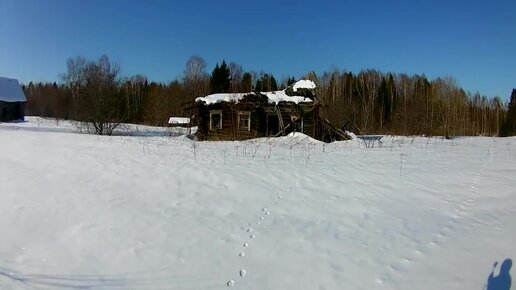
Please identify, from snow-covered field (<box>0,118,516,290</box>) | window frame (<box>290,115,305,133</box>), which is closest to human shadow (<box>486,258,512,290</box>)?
snow-covered field (<box>0,118,516,290</box>)

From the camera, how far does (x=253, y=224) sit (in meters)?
6.65

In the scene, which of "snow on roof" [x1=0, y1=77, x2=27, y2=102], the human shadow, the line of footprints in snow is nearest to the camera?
the human shadow

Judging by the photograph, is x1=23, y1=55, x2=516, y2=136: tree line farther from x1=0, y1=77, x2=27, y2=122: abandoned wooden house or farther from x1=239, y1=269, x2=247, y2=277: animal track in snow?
x1=239, y1=269, x2=247, y2=277: animal track in snow

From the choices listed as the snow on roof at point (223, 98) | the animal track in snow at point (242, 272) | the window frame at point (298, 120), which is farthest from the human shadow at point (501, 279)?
the snow on roof at point (223, 98)

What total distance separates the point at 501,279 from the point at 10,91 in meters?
56.4

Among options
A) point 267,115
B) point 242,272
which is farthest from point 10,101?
point 242,272

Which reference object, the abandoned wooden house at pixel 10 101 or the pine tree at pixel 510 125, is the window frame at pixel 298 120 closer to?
the abandoned wooden house at pixel 10 101

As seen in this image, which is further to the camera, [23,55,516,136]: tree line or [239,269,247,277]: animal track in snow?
[23,55,516,136]: tree line

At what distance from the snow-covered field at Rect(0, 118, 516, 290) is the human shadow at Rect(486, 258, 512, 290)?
73mm

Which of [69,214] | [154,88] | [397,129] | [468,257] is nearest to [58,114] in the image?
[154,88]

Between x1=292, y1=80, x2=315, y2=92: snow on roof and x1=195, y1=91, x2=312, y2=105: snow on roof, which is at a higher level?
x1=292, y1=80, x2=315, y2=92: snow on roof

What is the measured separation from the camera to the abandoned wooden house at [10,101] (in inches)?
1871

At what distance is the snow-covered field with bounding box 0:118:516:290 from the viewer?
17.0 feet

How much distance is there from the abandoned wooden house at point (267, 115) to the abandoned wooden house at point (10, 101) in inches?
1343
